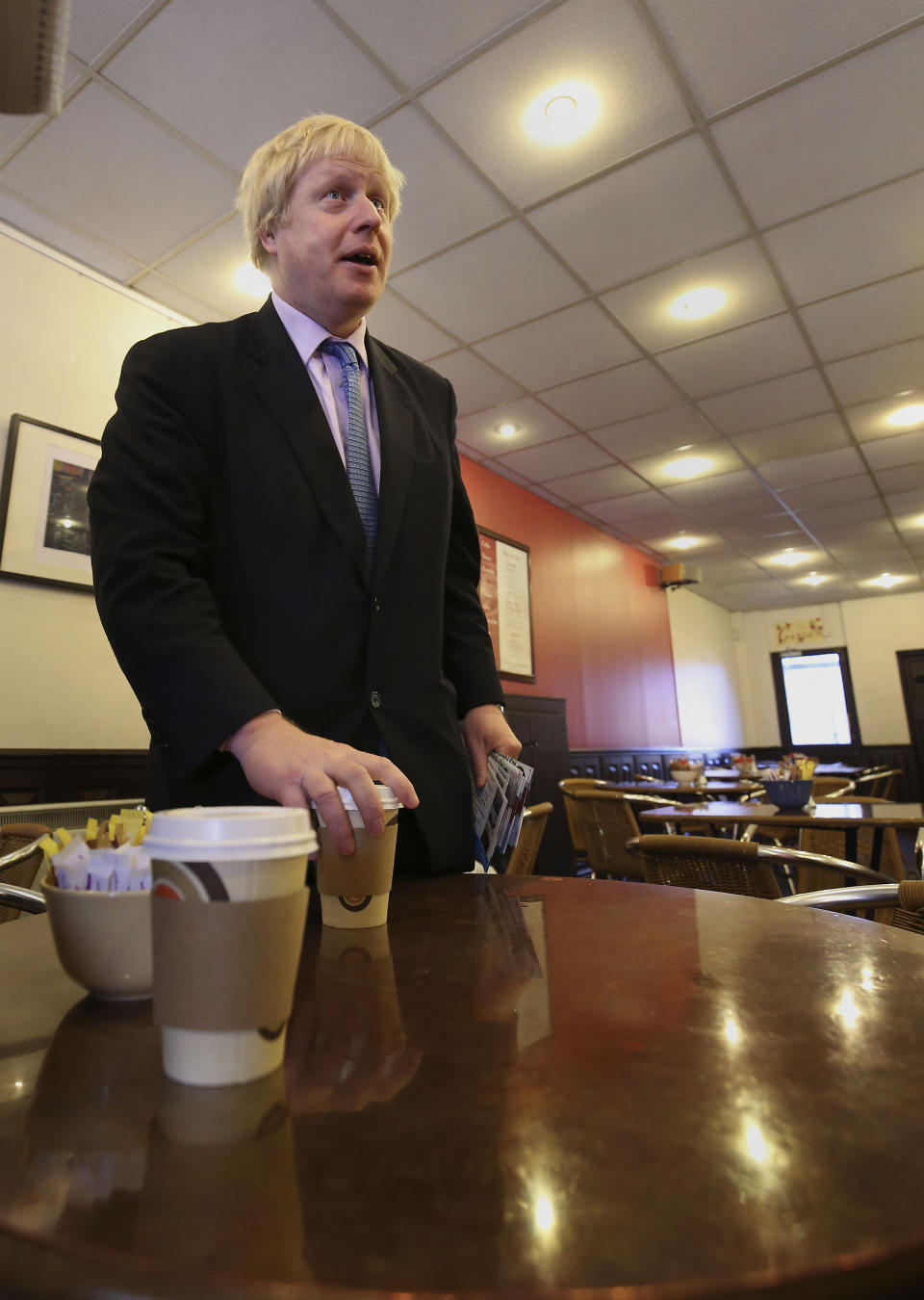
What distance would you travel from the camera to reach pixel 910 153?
9.96 feet

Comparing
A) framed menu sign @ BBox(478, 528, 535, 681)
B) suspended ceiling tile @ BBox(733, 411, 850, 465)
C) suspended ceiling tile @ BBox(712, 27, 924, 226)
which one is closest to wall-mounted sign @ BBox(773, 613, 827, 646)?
suspended ceiling tile @ BBox(733, 411, 850, 465)

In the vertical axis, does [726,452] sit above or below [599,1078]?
above

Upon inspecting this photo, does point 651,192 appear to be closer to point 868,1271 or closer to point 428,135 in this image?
point 428,135

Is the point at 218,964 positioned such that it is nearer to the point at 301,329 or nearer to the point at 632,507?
the point at 301,329

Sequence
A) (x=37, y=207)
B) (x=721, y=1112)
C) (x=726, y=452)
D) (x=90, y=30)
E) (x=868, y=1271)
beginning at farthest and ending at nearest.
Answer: (x=726, y=452), (x=37, y=207), (x=90, y=30), (x=721, y=1112), (x=868, y=1271)

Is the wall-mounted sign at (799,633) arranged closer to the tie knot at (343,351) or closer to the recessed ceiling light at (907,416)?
the recessed ceiling light at (907,416)

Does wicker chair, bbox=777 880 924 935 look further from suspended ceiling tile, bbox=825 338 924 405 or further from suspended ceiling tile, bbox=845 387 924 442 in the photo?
suspended ceiling tile, bbox=845 387 924 442

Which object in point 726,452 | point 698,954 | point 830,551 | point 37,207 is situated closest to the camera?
point 698,954

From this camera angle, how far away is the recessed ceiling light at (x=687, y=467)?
604cm

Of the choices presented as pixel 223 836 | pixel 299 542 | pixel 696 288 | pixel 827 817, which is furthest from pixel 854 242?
pixel 223 836

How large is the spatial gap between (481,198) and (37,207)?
6.15 feet

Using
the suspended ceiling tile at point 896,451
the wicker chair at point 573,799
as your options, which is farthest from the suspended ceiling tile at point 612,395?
the wicker chair at point 573,799

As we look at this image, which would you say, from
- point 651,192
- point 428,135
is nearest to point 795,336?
point 651,192

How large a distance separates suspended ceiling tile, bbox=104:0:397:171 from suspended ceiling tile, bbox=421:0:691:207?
306mm
